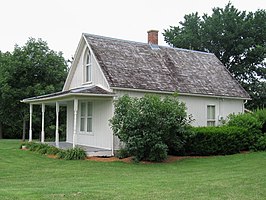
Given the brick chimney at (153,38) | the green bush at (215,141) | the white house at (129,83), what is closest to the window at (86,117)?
the white house at (129,83)

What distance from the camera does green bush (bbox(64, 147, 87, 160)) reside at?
56.3ft

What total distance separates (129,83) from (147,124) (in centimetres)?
366

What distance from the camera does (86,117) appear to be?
70.8ft

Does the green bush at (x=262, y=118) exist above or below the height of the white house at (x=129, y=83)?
below

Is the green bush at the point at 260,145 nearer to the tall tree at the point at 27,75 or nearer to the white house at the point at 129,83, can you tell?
the white house at the point at 129,83

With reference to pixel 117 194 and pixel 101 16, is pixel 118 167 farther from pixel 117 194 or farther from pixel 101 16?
pixel 101 16

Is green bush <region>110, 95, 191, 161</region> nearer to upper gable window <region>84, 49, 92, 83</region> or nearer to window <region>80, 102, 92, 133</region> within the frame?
window <region>80, 102, 92, 133</region>

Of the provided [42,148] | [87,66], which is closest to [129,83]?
[87,66]

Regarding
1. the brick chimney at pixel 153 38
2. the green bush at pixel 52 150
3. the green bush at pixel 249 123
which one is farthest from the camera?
the brick chimney at pixel 153 38

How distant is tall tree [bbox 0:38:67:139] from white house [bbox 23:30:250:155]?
5917 millimetres

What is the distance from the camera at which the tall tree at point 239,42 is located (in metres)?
38.5

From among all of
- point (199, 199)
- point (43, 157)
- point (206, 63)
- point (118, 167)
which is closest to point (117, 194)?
point (199, 199)

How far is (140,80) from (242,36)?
22.5m

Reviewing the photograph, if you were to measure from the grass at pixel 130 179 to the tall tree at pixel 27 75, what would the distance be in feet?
35.6
